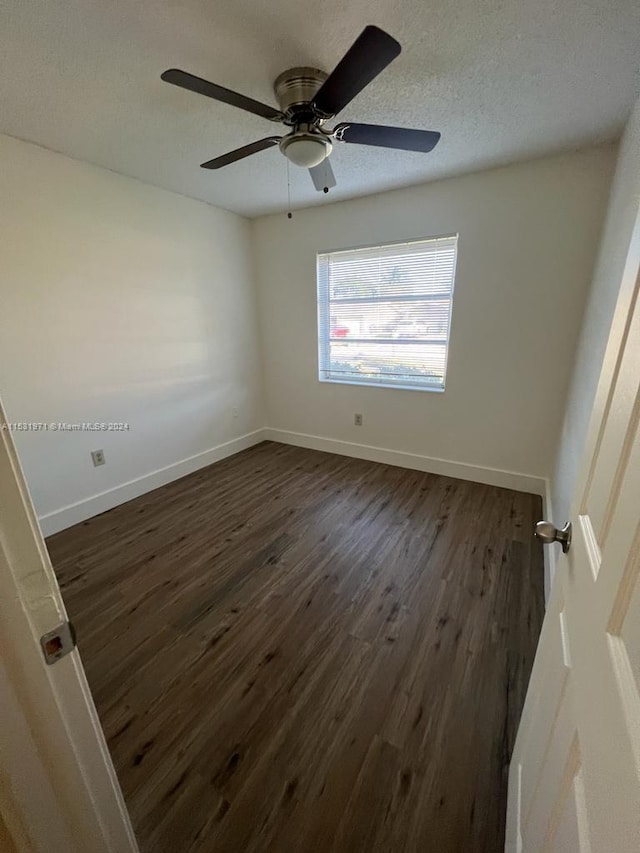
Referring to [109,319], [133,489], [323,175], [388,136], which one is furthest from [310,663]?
[109,319]

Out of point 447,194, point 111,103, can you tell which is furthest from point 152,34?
point 447,194

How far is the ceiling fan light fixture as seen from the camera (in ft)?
5.14

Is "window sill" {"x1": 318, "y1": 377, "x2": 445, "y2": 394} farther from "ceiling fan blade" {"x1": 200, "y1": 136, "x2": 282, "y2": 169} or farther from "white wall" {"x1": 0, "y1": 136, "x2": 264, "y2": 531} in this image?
"ceiling fan blade" {"x1": 200, "y1": 136, "x2": 282, "y2": 169}

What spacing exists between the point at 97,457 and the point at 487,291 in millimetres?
3296

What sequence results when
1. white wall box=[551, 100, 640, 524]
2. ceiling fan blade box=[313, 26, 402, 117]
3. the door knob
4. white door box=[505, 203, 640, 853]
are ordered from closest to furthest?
white door box=[505, 203, 640, 853] → the door knob → ceiling fan blade box=[313, 26, 402, 117] → white wall box=[551, 100, 640, 524]

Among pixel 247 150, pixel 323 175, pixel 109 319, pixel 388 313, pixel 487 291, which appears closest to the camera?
pixel 247 150

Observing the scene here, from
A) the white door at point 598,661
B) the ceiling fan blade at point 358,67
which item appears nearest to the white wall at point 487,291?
the ceiling fan blade at point 358,67

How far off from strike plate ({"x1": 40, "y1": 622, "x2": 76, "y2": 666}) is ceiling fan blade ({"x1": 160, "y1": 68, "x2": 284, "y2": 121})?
1625 mm

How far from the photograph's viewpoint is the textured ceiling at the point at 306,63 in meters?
1.24

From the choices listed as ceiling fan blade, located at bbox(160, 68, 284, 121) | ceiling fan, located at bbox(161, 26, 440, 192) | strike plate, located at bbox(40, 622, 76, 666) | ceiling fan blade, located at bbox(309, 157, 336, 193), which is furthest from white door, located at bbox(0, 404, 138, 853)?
ceiling fan blade, located at bbox(309, 157, 336, 193)

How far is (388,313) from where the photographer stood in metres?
3.25

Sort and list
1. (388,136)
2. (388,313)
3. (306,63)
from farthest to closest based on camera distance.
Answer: (388,313), (388,136), (306,63)

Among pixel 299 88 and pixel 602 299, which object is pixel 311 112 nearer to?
pixel 299 88

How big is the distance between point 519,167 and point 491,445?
6.74ft
